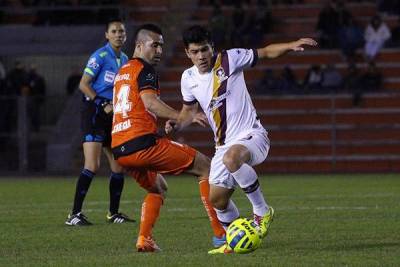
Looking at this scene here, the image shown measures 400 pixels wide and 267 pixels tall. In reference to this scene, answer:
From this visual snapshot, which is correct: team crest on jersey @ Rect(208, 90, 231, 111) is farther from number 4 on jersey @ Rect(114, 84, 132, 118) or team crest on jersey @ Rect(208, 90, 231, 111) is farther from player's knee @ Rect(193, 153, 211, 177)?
number 4 on jersey @ Rect(114, 84, 132, 118)

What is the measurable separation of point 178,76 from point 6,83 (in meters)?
4.68

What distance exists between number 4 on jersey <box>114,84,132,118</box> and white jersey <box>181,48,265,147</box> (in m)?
0.62

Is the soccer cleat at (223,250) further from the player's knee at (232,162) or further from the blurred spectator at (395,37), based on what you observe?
the blurred spectator at (395,37)

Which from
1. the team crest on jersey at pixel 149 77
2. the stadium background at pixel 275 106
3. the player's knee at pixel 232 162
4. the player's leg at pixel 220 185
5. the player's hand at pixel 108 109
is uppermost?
the team crest on jersey at pixel 149 77

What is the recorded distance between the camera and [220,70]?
10.7 meters

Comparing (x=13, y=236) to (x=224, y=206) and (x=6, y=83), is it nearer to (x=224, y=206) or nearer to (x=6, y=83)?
(x=224, y=206)

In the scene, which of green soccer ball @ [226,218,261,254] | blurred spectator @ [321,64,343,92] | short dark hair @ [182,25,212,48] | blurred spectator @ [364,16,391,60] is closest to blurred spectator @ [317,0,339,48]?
blurred spectator @ [364,16,391,60]

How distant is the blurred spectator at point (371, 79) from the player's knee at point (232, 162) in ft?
61.4

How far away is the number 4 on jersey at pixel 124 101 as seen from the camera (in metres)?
10.8

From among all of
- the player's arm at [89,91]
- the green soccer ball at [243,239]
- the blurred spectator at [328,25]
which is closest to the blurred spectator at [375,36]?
the blurred spectator at [328,25]

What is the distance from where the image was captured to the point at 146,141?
422 inches

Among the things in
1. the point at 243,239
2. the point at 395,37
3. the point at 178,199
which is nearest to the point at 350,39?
the point at 395,37

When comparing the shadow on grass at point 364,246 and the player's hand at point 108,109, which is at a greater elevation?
the player's hand at point 108,109

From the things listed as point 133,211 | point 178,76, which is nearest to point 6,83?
point 178,76
